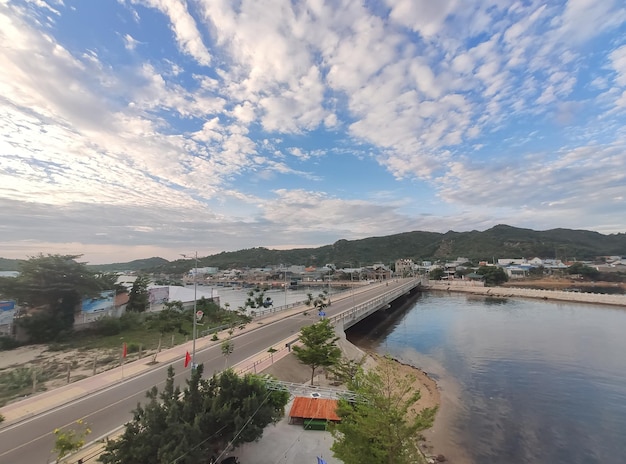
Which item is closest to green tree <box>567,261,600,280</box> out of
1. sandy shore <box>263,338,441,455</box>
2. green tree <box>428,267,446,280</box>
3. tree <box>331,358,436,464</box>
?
green tree <box>428,267,446,280</box>

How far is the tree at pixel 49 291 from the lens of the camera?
42156 mm

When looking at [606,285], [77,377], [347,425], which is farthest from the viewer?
[606,285]

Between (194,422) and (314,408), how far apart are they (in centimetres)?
975

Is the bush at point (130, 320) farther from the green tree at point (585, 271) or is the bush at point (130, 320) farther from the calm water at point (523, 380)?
the green tree at point (585, 271)

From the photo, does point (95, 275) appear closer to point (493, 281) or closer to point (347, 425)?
point (347, 425)

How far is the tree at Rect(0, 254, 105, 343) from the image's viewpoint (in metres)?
42.2

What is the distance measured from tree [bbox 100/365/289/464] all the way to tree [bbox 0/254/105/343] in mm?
39897


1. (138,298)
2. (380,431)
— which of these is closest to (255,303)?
(138,298)

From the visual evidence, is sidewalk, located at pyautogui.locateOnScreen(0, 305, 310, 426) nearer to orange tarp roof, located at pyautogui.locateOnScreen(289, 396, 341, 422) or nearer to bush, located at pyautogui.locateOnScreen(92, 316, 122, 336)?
orange tarp roof, located at pyautogui.locateOnScreen(289, 396, 341, 422)

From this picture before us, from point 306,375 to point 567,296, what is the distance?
9149 cm

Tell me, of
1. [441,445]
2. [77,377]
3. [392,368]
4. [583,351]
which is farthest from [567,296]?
[77,377]

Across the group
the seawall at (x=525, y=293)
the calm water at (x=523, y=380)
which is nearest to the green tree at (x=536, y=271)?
the seawall at (x=525, y=293)

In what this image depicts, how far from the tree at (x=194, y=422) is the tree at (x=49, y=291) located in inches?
1571

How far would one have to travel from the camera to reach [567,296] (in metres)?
87.9
